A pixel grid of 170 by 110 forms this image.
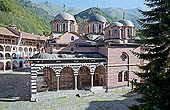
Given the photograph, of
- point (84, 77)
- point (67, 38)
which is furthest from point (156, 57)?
point (67, 38)

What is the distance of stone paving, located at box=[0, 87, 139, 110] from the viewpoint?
12672 millimetres

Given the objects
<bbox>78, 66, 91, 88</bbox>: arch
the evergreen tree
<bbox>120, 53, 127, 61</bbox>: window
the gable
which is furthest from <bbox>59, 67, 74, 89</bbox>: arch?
the evergreen tree

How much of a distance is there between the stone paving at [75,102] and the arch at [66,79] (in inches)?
93.3

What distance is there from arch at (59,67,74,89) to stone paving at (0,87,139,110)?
237 cm

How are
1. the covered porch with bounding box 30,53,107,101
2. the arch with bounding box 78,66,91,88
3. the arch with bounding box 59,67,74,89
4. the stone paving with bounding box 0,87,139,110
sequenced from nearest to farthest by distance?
the stone paving with bounding box 0,87,139,110
the covered porch with bounding box 30,53,107,101
the arch with bounding box 59,67,74,89
the arch with bounding box 78,66,91,88

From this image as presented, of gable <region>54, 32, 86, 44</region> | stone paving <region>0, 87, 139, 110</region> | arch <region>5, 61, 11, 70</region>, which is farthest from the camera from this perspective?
arch <region>5, 61, 11, 70</region>

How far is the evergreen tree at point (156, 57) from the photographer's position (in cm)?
680

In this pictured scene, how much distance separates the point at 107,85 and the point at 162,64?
10791mm

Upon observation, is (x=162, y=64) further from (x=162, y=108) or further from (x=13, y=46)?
(x=13, y=46)

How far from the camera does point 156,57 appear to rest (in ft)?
25.8

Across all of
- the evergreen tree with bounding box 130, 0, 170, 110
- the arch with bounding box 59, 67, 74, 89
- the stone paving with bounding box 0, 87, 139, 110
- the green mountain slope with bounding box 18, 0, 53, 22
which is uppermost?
the green mountain slope with bounding box 18, 0, 53, 22

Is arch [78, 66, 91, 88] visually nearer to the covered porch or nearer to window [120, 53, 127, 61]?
the covered porch

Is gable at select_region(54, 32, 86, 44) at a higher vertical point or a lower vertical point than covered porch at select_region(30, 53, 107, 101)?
higher

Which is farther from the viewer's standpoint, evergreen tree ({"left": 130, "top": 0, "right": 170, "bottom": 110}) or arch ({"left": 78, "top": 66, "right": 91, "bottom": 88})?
arch ({"left": 78, "top": 66, "right": 91, "bottom": 88})
